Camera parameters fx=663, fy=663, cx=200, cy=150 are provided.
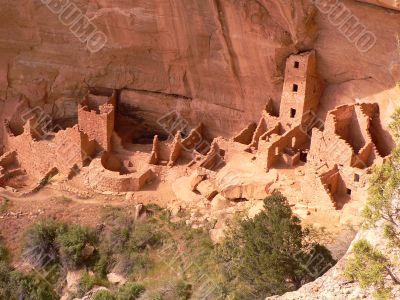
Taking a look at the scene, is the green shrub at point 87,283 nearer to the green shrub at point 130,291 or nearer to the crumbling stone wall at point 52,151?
the green shrub at point 130,291

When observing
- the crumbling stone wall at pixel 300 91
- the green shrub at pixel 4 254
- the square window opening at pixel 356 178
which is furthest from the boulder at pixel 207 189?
the green shrub at pixel 4 254

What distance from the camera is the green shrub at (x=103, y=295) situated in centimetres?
1414

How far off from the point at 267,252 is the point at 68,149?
7695 millimetres

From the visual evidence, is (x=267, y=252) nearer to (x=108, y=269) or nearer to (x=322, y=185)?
(x=322, y=185)

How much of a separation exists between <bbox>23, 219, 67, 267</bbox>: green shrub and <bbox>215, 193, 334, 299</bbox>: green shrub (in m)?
5.17

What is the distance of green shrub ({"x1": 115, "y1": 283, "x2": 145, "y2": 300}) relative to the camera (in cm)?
1411

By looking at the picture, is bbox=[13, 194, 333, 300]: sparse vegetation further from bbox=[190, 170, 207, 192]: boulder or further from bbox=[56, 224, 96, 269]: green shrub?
bbox=[190, 170, 207, 192]: boulder

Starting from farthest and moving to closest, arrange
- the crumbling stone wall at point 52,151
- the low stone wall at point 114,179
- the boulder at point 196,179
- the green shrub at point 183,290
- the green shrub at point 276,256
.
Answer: the crumbling stone wall at point 52,151 < the low stone wall at point 114,179 < the boulder at point 196,179 < the green shrub at point 183,290 < the green shrub at point 276,256

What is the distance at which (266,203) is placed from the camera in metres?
12.6

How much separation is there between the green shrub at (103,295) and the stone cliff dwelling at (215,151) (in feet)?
11.0

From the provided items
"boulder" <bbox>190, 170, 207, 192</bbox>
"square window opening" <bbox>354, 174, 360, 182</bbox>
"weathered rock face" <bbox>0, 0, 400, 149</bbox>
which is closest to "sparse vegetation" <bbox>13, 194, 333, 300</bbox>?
"boulder" <bbox>190, 170, 207, 192</bbox>

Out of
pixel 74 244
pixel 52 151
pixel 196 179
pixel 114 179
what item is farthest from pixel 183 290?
pixel 52 151

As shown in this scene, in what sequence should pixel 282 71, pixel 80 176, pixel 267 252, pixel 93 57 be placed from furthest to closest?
pixel 93 57, pixel 80 176, pixel 282 71, pixel 267 252

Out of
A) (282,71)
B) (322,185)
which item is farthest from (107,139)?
(322,185)
